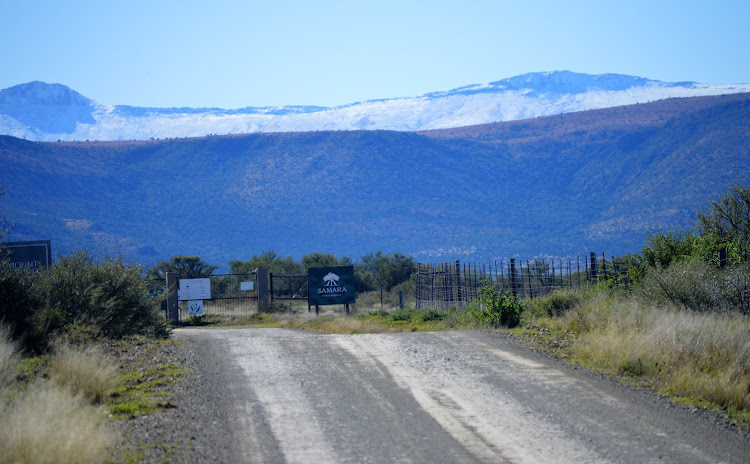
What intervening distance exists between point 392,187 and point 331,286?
261 feet

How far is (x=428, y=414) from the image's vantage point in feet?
29.6

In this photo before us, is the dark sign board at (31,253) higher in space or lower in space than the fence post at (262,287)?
higher

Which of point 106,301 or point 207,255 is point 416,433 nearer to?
point 106,301

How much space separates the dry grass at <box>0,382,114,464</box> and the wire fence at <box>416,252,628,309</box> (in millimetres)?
13645

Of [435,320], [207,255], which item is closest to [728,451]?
[435,320]

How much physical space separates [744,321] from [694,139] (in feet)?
329

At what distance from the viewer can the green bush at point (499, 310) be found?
18188 mm

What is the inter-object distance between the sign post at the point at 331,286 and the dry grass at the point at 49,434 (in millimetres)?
26379

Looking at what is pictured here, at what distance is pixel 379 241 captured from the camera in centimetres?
9750

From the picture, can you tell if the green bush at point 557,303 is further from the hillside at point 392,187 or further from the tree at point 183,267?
the hillside at point 392,187

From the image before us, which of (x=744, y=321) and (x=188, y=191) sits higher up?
(x=188, y=191)

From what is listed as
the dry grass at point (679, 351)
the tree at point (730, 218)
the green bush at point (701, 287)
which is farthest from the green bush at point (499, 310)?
the tree at point (730, 218)

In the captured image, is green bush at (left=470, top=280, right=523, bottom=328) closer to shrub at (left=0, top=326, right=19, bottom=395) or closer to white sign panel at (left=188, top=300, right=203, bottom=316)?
shrub at (left=0, top=326, right=19, bottom=395)

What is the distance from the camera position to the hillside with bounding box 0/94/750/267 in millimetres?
93188
